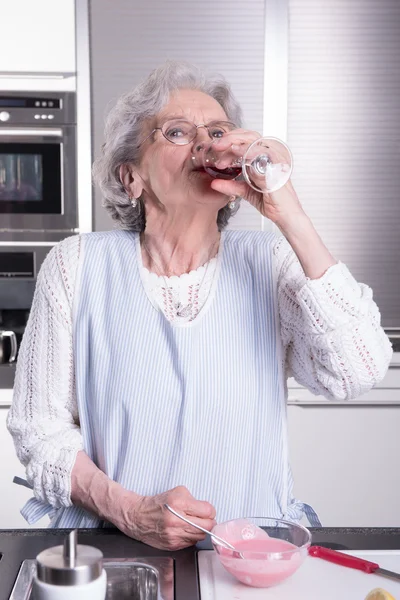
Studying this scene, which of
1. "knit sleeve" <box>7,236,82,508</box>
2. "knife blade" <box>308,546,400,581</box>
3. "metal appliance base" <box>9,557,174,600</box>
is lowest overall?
"metal appliance base" <box>9,557,174,600</box>

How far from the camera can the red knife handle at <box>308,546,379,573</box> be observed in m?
1.04

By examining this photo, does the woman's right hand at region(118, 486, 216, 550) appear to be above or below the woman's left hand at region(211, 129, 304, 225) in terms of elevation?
below

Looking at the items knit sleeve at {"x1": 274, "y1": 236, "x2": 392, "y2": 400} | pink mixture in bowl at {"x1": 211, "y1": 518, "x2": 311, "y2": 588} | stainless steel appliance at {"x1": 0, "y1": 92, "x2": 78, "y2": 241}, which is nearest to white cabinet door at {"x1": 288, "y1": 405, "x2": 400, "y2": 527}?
stainless steel appliance at {"x1": 0, "y1": 92, "x2": 78, "y2": 241}

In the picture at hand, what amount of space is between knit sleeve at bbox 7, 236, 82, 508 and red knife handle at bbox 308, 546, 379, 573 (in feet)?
1.59

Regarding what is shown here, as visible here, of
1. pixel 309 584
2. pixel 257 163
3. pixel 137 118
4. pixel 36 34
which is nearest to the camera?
pixel 309 584

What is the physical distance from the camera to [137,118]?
1.56 meters

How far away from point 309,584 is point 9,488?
1.96 metres

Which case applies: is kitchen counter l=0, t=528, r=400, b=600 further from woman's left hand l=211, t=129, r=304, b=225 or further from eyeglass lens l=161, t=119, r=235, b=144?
eyeglass lens l=161, t=119, r=235, b=144

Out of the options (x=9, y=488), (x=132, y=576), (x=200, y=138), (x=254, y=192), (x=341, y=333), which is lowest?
(x=9, y=488)

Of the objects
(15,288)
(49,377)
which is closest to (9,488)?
(15,288)

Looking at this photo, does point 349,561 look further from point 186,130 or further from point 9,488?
point 9,488

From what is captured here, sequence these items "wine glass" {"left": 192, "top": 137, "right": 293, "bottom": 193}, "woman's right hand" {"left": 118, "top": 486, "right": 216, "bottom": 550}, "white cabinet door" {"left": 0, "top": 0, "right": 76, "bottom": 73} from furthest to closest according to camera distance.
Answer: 1. "white cabinet door" {"left": 0, "top": 0, "right": 76, "bottom": 73}
2. "wine glass" {"left": 192, "top": 137, "right": 293, "bottom": 193}
3. "woman's right hand" {"left": 118, "top": 486, "right": 216, "bottom": 550}

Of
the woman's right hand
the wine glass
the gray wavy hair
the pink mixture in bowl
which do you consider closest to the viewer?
the pink mixture in bowl

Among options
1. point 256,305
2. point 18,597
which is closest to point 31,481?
point 18,597
